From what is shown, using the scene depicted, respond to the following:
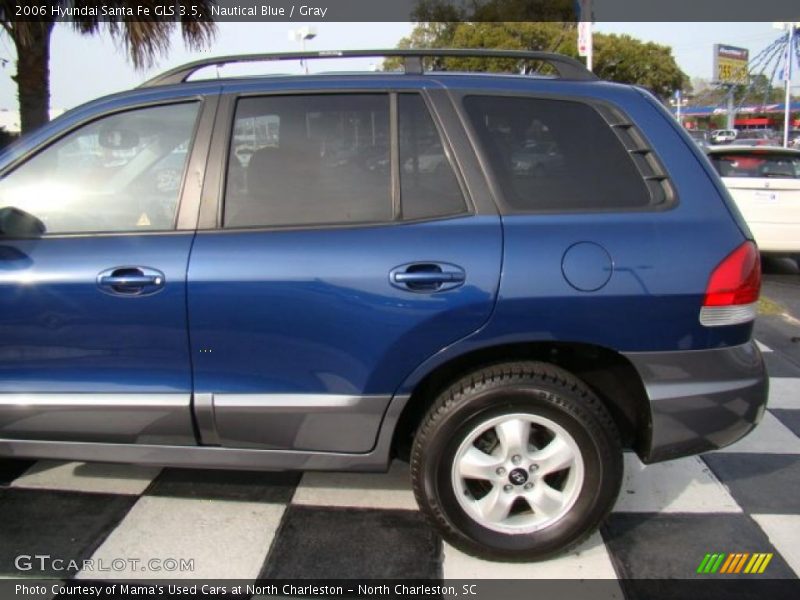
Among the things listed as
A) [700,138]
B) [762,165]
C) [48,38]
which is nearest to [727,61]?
[700,138]

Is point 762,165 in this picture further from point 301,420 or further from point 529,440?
point 301,420

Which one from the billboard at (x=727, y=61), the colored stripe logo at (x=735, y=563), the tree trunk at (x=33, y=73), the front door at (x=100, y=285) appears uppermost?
the billboard at (x=727, y=61)

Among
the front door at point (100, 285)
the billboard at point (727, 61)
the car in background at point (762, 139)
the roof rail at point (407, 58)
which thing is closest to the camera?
the front door at point (100, 285)

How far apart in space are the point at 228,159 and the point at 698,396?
198 centimetres

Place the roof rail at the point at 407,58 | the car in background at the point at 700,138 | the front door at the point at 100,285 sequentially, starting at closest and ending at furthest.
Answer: the front door at the point at 100,285, the roof rail at the point at 407,58, the car in background at the point at 700,138

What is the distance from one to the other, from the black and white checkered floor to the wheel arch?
0.41 metres

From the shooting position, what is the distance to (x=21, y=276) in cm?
256

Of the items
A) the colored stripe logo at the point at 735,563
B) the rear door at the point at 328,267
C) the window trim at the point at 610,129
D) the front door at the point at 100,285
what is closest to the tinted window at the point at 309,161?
the rear door at the point at 328,267

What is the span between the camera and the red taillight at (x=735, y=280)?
7.93 ft

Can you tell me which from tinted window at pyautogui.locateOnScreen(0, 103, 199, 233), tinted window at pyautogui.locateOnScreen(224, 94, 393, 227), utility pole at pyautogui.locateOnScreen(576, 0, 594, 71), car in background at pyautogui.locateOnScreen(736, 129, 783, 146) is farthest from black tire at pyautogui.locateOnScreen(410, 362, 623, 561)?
car in background at pyautogui.locateOnScreen(736, 129, 783, 146)

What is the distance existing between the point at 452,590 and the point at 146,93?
2.25 metres

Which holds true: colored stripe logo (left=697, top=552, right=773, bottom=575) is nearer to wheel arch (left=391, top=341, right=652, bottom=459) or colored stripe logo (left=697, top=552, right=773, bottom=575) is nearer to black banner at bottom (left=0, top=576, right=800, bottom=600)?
black banner at bottom (left=0, top=576, right=800, bottom=600)

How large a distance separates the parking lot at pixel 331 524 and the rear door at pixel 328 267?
476mm

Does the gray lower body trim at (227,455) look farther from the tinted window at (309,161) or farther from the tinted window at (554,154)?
the tinted window at (554,154)
